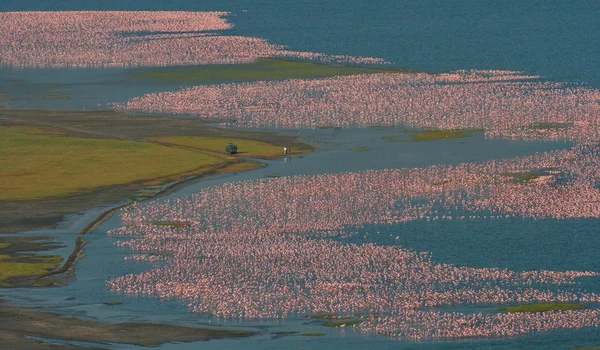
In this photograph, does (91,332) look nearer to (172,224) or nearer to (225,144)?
(172,224)

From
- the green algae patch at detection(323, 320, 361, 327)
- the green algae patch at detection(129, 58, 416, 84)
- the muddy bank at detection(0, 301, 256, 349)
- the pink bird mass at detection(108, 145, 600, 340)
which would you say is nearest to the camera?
the muddy bank at detection(0, 301, 256, 349)

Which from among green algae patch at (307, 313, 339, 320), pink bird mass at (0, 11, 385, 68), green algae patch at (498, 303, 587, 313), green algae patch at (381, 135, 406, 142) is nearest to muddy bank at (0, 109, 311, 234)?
green algae patch at (381, 135, 406, 142)

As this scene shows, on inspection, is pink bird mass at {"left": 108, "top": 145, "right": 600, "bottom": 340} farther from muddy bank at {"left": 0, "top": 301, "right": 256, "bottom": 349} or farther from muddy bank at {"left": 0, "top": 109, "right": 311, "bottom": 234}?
muddy bank at {"left": 0, "top": 109, "right": 311, "bottom": 234}

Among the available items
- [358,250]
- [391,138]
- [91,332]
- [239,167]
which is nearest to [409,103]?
[391,138]

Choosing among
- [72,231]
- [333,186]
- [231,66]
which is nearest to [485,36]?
[231,66]

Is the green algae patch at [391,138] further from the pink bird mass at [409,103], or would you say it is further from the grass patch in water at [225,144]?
the grass patch in water at [225,144]
